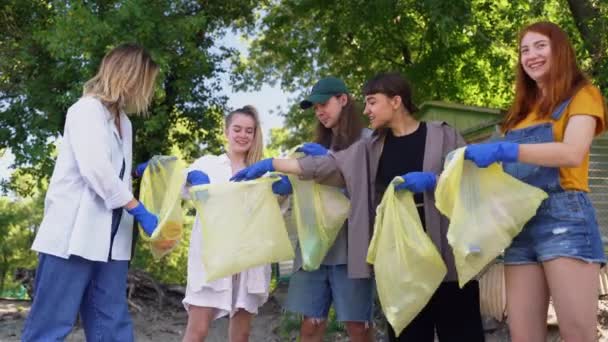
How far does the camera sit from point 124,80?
2.97m

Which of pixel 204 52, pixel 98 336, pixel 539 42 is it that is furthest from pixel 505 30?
pixel 98 336

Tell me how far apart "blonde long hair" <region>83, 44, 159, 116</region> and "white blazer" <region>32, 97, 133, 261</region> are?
0.24 ft

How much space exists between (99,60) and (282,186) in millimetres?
5079

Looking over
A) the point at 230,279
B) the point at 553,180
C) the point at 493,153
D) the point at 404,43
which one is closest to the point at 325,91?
the point at 230,279

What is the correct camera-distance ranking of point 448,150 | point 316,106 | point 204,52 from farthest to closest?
point 204,52 → point 316,106 → point 448,150

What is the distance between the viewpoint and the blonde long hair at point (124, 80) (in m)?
2.97

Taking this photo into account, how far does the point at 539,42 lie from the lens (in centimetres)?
262

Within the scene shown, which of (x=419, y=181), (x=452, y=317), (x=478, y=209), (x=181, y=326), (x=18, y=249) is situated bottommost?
(x=18, y=249)

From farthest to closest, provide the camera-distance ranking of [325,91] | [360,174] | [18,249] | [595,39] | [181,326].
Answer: [18,249] < [595,39] < [181,326] < [325,91] < [360,174]

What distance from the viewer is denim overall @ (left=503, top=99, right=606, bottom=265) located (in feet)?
8.08

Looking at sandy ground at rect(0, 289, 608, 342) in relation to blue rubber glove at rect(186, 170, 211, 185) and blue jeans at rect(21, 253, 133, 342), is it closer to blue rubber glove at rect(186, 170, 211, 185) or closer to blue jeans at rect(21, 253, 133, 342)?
blue rubber glove at rect(186, 170, 211, 185)

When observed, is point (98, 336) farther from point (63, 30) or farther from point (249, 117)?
point (63, 30)

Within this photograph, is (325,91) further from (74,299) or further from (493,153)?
(74,299)

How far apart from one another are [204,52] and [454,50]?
4.33 meters
